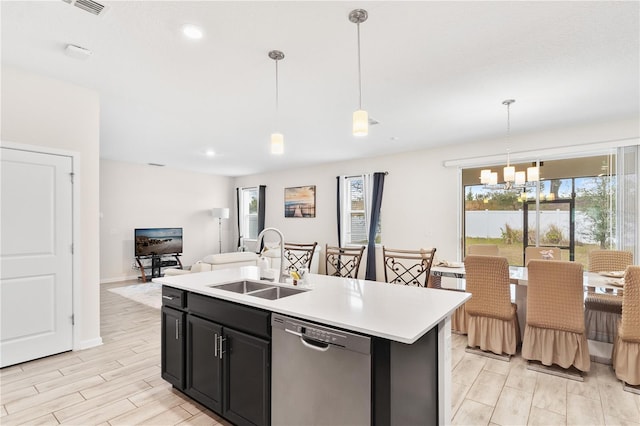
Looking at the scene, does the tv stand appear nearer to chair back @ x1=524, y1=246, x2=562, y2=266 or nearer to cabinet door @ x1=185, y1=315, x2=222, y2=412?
cabinet door @ x1=185, y1=315, x2=222, y2=412

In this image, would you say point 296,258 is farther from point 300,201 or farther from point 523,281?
point 300,201

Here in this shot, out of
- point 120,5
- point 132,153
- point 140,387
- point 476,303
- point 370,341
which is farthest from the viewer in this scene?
point 132,153

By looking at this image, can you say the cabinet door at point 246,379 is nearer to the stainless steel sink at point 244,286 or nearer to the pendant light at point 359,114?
the stainless steel sink at point 244,286

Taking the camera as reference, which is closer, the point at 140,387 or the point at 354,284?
the point at 354,284

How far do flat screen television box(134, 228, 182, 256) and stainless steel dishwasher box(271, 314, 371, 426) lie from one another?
676 centimetres

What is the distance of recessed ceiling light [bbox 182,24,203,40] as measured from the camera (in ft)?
7.30

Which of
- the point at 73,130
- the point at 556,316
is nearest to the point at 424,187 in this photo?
the point at 556,316

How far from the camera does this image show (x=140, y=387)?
2.59 metres

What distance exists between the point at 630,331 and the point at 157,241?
8.15 meters

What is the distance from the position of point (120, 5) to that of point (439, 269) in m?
3.87

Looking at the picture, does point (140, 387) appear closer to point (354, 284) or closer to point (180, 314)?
point (180, 314)

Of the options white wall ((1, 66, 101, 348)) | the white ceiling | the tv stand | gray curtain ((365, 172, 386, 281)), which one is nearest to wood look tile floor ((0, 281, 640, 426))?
white wall ((1, 66, 101, 348))

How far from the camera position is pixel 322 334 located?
153 centimetres

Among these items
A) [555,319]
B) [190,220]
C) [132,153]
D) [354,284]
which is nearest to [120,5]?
[354,284]
